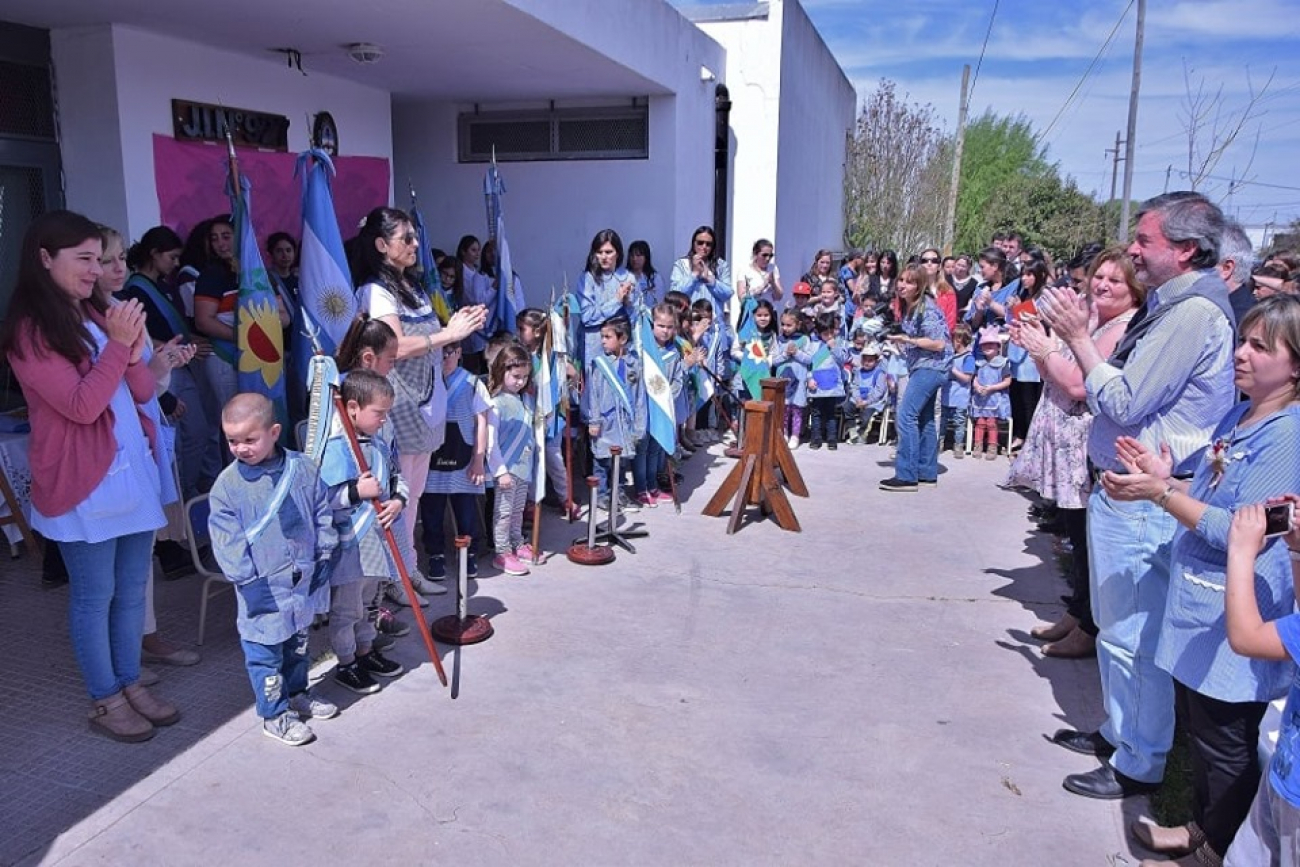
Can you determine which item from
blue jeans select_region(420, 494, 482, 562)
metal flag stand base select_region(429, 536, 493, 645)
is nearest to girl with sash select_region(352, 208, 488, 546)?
metal flag stand base select_region(429, 536, 493, 645)

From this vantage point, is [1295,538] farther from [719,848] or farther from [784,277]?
[784,277]

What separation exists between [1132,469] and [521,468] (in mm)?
3500

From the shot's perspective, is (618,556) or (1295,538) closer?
(1295,538)

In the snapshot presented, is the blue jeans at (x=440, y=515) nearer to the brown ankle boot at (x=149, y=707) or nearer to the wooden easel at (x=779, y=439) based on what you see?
the brown ankle boot at (x=149, y=707)

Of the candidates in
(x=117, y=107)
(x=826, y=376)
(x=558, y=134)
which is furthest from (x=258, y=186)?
(x=826, y=376)

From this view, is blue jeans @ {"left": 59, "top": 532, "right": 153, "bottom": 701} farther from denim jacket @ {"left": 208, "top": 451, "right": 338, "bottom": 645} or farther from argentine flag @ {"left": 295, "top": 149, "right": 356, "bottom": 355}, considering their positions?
argentine flag @ {"left": 295, "top": 149, "right": 356, "bottom": 355}

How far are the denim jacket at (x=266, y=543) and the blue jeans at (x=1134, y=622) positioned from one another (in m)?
2.82

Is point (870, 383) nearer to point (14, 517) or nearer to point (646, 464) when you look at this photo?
point (646, 464)

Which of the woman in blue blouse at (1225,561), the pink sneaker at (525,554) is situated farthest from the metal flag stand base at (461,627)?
the woman in blue blouse at (1225,561)

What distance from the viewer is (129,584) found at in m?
3.63

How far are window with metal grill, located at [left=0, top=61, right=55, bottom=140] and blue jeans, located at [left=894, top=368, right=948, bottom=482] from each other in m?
6.14

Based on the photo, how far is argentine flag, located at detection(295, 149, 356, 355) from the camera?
4730 mm

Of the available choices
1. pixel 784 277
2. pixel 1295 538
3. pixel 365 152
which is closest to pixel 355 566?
pixel 1295 538

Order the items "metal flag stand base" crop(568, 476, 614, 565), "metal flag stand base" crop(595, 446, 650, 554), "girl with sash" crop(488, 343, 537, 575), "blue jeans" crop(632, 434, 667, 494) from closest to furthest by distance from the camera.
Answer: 1. "girl with sash" crop(488, 343, 537, 575)
2. "metal flag stand base" crop(568, 476, 614, 565)
3. "metal flag stand base" crop(595, 446, 650, 554)
4. "blue jeans" crop(632, 434, 667, 494)
